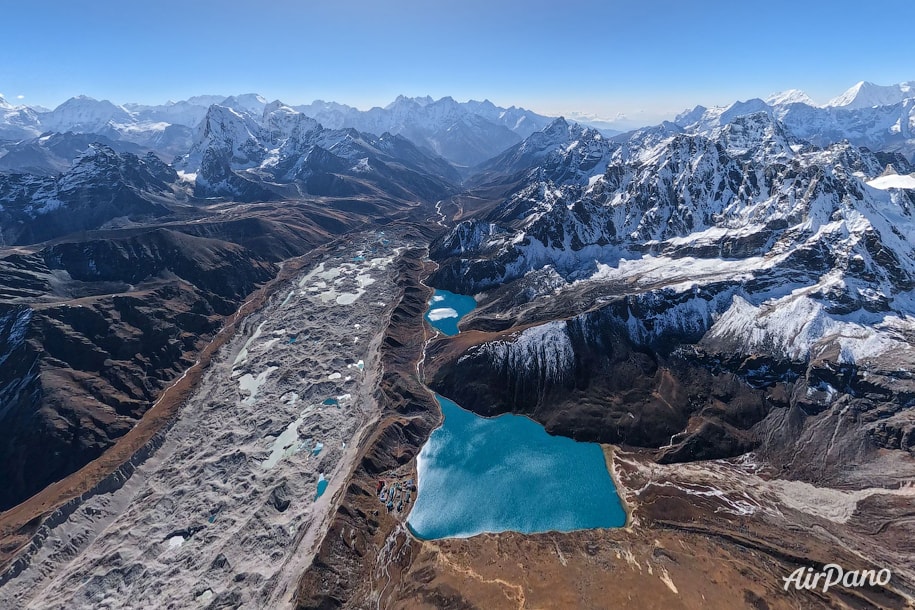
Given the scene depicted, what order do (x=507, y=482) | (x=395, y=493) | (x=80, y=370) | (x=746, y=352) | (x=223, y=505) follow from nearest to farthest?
(x=223, y=505) → (x=395, y=493) → (x=507, y=482) → (x=80, y=370) → (x=746, y=352)

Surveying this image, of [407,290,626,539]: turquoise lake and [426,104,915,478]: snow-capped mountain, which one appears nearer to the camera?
[407,290,626,539]: turquoise lake

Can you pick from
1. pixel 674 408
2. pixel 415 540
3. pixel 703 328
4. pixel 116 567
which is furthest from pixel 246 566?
pixel 703 328

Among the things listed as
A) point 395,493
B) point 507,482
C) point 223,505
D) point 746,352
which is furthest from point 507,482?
point 746,352

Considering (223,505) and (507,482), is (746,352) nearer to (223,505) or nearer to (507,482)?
(507,482)

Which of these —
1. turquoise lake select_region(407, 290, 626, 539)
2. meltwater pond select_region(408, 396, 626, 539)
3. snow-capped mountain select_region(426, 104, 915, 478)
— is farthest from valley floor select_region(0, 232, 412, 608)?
snow-capped mountain select_region(426, 104, 915, 478)

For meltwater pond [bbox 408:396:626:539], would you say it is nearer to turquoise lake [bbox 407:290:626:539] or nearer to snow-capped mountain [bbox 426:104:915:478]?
turquoise lake [bbox 407:290:626:539]

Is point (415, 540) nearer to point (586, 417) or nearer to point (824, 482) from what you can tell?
point (586, 417)

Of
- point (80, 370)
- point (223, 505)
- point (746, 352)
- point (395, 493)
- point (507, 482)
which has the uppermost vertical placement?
point (746, 352)
